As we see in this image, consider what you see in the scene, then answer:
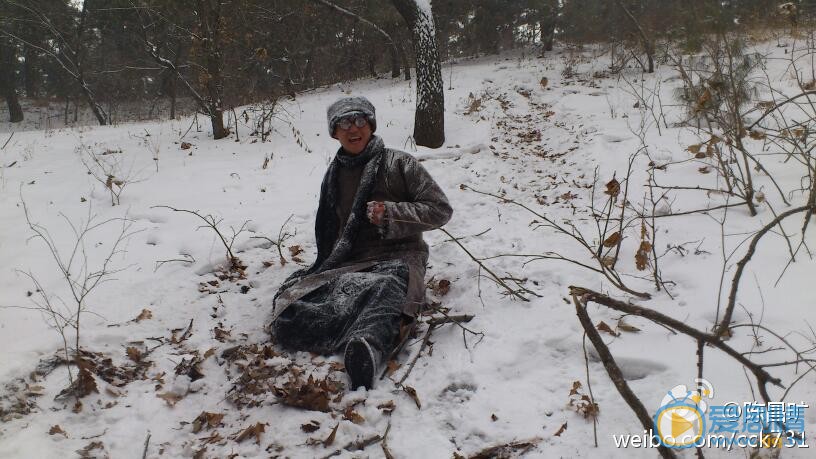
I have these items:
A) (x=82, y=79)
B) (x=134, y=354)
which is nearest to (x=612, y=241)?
(x=134, y=354)

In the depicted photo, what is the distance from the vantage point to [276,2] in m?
12.2

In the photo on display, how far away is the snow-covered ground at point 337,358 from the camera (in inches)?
84.7

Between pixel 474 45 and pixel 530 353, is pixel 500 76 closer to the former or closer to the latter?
pixel 474 45

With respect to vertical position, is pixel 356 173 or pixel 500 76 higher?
pixel 500 76

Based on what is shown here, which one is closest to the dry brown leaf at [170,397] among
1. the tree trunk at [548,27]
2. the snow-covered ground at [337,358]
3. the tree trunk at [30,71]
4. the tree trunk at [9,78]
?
the snow-covered ground at [337,358]

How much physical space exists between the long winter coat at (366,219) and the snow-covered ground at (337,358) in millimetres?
452

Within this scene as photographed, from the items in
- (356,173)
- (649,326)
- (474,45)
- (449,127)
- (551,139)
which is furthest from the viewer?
(474,45)

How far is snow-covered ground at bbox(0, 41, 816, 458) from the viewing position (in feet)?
7.06

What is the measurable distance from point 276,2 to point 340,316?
11664mm

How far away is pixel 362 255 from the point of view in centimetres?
335

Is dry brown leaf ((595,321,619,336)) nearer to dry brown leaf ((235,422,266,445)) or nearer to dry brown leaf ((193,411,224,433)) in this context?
dry brown leaf ((235,422,266,445))

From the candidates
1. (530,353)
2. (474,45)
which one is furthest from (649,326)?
(474,45)

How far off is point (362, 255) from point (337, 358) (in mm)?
800

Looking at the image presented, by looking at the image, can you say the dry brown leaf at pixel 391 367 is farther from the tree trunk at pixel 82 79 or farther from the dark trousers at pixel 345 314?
the tree trunk at pixel 82 79
